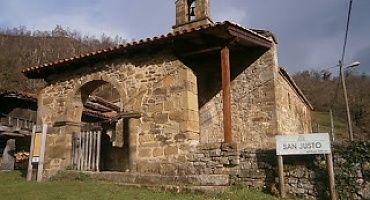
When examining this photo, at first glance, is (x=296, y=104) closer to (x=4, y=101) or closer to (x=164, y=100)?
(x=164, y=100)

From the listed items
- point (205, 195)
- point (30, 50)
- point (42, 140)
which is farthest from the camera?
point (30, 50)

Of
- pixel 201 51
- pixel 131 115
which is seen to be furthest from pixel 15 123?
pixel 201 51

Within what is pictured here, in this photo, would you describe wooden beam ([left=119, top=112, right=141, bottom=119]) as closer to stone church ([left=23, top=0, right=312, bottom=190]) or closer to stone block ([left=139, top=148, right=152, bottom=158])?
stone church ([left=23, top=0, right=312, bottom=190])

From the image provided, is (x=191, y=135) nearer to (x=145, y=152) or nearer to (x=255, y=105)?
(x=145, y=152)

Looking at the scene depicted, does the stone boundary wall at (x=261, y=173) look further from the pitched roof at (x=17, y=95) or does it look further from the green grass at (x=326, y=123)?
the green grass at (x=326, y=123)

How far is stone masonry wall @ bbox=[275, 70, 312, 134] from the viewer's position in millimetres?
9960

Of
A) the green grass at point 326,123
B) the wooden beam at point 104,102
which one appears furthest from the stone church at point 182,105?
the green grass at point 326,123

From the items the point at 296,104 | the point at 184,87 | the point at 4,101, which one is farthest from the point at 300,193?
the point at 4,101

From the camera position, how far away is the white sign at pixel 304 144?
6.21 metres

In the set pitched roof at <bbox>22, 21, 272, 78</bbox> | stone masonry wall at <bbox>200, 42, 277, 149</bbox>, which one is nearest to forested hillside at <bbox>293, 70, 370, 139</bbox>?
stone masonry wall at <bbox>200, 42, 277, 149</bbox>

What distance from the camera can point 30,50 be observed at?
40469 millimetres

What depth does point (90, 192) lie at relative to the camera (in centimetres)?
736

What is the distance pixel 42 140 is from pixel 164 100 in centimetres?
362

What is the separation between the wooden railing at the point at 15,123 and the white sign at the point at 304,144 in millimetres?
12464
